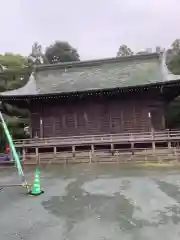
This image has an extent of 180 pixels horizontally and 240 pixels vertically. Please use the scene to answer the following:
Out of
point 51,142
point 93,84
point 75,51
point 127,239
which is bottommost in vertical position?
point 127,239

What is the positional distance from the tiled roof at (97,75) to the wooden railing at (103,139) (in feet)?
11.0

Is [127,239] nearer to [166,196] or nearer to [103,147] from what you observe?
[166,196]

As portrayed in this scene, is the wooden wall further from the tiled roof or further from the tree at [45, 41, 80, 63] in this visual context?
the tree at [45, 41, 80, 63]

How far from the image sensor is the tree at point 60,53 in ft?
202

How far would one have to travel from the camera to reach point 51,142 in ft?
75.8

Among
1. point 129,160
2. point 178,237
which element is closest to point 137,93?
point 129,160

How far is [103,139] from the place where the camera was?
2223 centimetres

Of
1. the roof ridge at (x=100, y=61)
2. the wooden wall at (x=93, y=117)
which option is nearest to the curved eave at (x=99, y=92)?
the wooden wall at (x=93, y=117)

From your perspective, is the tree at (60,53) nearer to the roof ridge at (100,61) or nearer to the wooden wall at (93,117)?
the roof ridge at (100,61)

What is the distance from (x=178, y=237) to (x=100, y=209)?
3.19 metres

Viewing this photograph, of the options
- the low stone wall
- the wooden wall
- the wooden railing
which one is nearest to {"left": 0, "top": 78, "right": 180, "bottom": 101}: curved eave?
the wooden wall

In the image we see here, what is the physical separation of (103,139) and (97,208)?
11953 millimetres

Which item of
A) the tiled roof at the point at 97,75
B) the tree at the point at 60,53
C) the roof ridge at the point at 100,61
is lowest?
the tiled roof at the point at 97,75

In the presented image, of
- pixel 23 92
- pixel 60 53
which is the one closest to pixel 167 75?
pixel 23 92
